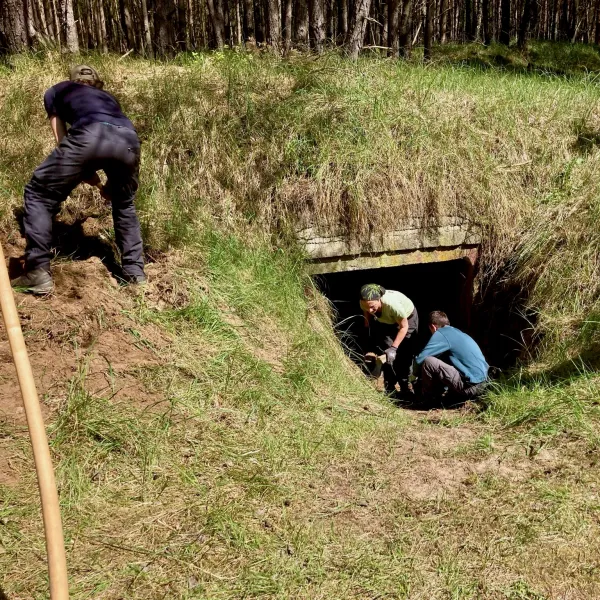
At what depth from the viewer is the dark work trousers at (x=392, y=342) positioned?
7.36 m

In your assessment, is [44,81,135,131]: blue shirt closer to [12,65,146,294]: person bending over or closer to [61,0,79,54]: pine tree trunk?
[12,65,146,294]: person bending over

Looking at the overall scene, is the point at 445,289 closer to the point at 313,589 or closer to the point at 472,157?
the point at 472,157

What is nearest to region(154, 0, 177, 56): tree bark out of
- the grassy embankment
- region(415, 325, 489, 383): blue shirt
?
the grassy embankment

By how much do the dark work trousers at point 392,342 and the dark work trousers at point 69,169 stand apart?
3890 mm

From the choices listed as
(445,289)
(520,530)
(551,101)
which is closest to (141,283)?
(520,530)

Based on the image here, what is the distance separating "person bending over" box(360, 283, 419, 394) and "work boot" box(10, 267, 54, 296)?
10.8 feet

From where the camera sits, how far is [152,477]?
354 centimetres

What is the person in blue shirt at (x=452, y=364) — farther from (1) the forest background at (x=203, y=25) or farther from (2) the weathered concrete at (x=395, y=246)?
(1) the forest background at (x=203, y=25)

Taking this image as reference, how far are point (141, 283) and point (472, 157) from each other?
11.7 feet

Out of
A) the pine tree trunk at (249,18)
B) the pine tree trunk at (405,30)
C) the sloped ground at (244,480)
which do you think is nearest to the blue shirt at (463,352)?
the sloped ground at (244,480)

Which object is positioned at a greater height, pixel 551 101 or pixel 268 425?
pixel 551 101

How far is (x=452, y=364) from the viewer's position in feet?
20.9

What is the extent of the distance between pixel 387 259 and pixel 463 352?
44.4 inches

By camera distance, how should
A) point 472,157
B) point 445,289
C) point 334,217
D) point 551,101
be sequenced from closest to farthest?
point 334,217 < point 472,157 < point 551,101 < point 445,289
